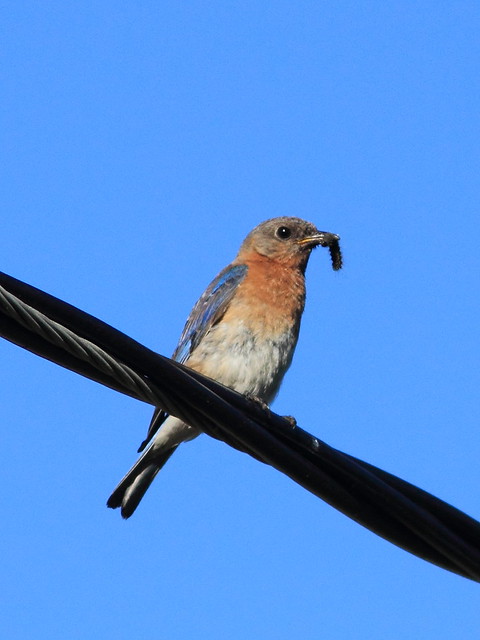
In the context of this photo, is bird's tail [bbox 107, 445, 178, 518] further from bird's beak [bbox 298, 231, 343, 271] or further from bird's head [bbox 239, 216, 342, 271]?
bird's beak [bbox 298, 231, 343, 271]

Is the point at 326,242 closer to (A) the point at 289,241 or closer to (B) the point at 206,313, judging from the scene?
(A) the point at 289,241

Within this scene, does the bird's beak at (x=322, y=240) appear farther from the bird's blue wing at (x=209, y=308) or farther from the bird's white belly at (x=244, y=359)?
the bird's white belly at (x=244, y=359)

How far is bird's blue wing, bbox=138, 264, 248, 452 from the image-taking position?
795cm

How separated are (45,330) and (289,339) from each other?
13.8ft

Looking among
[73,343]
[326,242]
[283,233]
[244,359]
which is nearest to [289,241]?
[283,233]

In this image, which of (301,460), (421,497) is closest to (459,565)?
(421,497)

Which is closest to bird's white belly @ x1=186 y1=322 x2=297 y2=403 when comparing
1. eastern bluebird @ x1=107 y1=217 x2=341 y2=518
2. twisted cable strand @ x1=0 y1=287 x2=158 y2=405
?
eastern bluebird @ x1=107 y1=217 x2=341 y2=518

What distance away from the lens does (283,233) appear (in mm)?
9062

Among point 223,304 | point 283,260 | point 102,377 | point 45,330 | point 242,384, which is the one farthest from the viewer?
point 283,260

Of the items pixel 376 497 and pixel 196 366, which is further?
pixel 196 366

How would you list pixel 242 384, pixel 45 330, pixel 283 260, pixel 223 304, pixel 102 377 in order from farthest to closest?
1. pixel 283 260
2. pixel 223 304
3. pixel 242 384
4. pixel 102 377
5. pixel 45 330

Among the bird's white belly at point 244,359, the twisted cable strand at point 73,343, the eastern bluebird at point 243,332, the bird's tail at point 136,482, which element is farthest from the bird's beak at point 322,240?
the twisted cable strand at point 73,343

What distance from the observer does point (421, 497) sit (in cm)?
421

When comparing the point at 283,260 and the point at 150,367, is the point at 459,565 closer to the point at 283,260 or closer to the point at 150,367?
the point at 150,367
